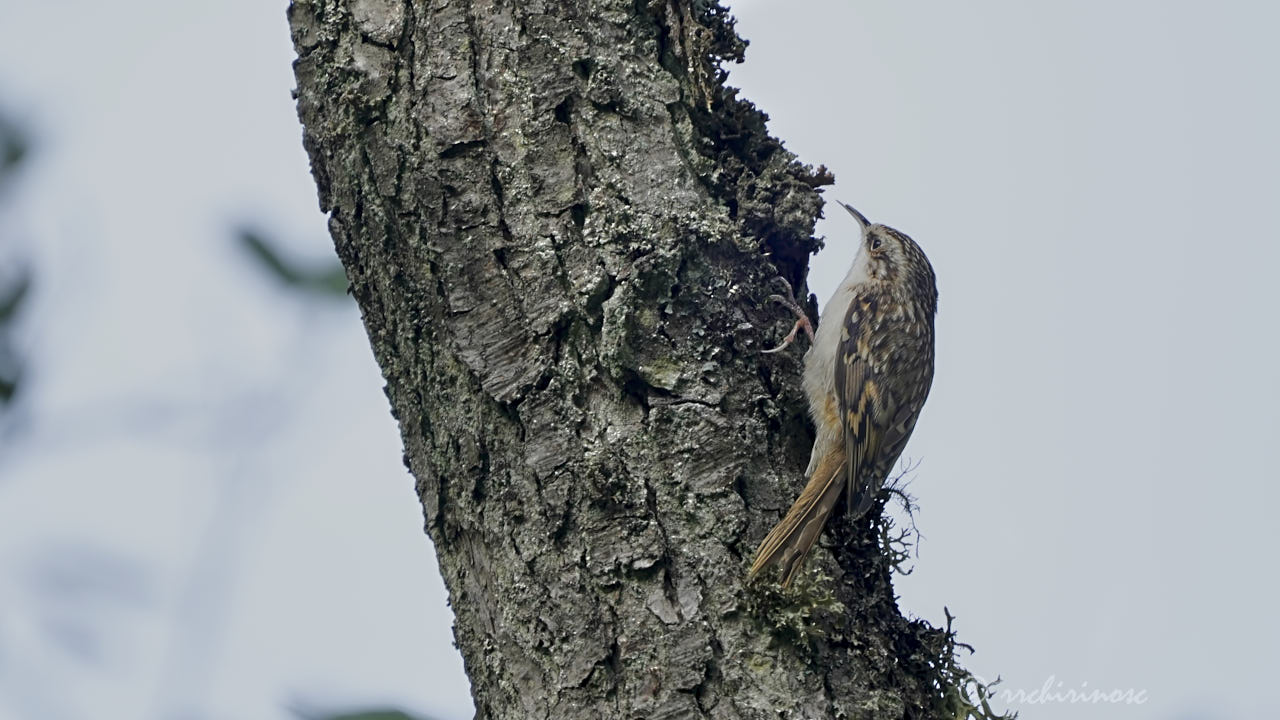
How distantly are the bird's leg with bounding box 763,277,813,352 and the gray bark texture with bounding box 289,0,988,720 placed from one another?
24 millimetres

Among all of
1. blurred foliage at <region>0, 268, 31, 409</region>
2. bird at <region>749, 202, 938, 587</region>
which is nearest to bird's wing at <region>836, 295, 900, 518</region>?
bird at <region>749, 202, 938, 587</region>

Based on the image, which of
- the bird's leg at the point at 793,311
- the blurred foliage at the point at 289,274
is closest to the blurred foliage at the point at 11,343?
the blurred foliage at the point at 289,274

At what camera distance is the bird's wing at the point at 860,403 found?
2.33 metres

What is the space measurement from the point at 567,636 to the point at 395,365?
57cm

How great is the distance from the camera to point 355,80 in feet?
6.66

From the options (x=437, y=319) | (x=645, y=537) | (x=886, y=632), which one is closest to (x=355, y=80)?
(x=437, y=319)

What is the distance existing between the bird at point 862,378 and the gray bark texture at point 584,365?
0.19 ft

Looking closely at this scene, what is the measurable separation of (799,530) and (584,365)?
417 millimetres

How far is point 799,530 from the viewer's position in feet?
6.22

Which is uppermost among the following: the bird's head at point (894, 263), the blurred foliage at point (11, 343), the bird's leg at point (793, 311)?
the bird's head at point (894, 263)

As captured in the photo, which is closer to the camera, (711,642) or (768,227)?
(711,642)

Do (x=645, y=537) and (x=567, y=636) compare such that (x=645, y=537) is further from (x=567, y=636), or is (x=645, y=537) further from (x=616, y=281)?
(x=616, y=281)

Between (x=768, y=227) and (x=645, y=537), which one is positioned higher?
(x=768, y=227)

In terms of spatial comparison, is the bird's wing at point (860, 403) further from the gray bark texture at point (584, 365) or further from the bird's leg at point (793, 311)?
the bird's leg at point (793, 311)
